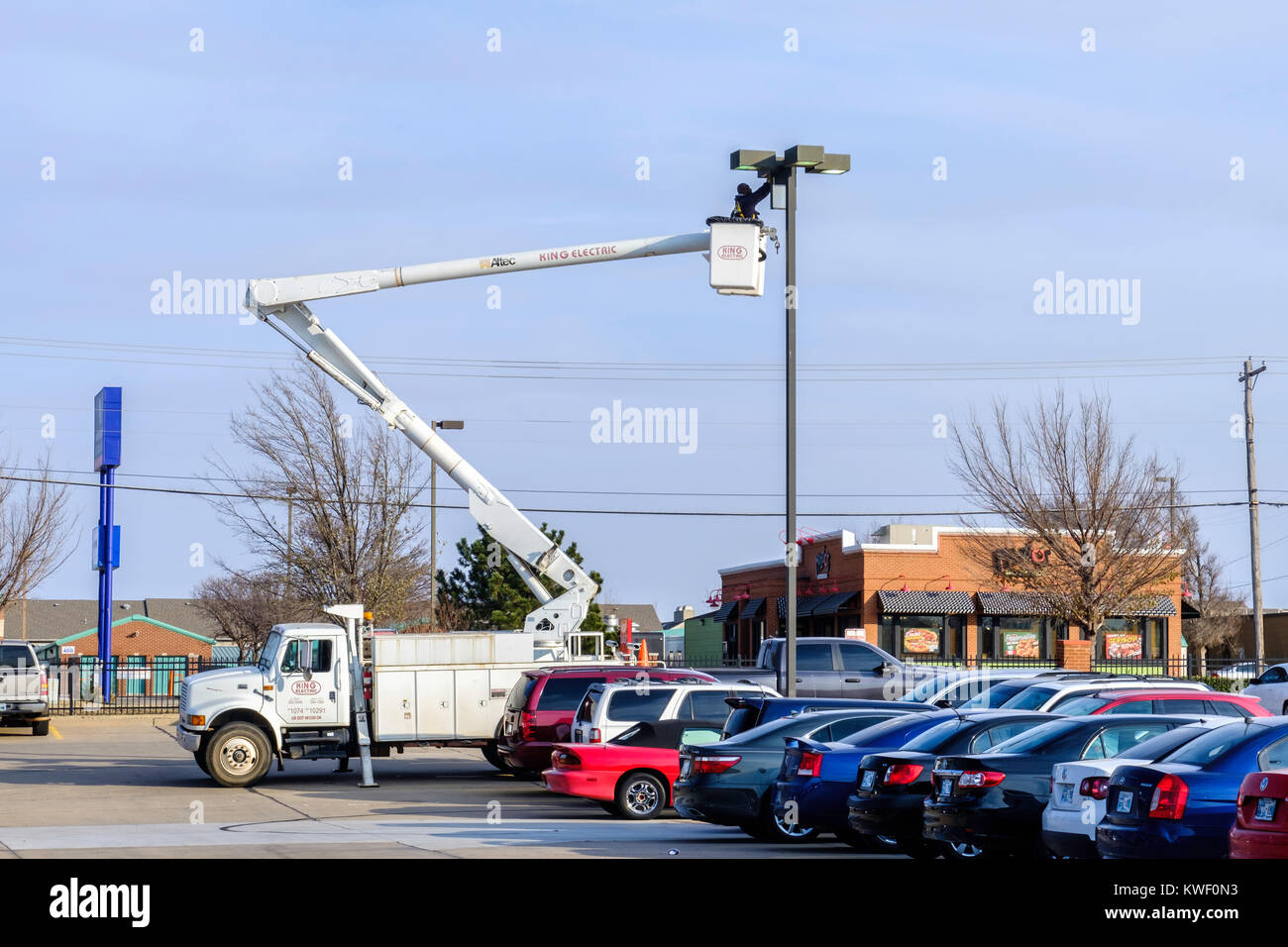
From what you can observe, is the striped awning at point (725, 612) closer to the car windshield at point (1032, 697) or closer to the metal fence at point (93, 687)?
the metal fence at point (93, 687)

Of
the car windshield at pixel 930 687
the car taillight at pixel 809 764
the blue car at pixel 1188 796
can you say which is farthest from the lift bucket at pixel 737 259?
the car windshield at pixel 930 687

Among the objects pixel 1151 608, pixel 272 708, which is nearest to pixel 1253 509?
pixel 1151 608

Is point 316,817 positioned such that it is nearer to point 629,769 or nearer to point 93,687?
point 629,769

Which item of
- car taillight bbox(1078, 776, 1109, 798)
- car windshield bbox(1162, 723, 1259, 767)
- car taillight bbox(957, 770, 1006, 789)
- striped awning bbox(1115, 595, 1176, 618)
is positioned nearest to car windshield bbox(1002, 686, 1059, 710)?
car taillight bbox(957, 770, 1006, 789)

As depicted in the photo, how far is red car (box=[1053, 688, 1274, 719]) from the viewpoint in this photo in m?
16.5

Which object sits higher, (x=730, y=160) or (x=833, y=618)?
(x=730, y=160)

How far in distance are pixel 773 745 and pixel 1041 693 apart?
666 cm

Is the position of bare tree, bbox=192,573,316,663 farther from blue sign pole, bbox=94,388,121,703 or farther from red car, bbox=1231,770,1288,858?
red car, bbox=1231,770,1288,858

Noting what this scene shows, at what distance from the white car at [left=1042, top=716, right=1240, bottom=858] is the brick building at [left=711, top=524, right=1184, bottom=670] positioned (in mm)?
32361

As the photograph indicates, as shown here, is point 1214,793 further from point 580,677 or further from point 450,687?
point 450,687

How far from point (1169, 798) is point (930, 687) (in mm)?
16152

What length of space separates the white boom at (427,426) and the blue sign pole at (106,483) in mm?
20456
